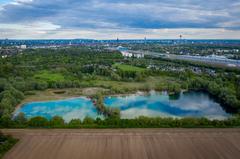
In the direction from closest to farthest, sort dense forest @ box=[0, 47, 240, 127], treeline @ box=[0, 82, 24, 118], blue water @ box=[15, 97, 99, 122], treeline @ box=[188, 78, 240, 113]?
treeline @ box=[0, 82, 24, 118]
blue water @ box=[15, 97, 99, 122]
treeline @ box=[188, 78, 240, 113]
dense forest @ box=[0, 47, 240, 127]

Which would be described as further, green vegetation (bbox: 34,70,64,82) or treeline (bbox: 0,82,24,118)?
green vegetation (bbox: 34,70,64,82)

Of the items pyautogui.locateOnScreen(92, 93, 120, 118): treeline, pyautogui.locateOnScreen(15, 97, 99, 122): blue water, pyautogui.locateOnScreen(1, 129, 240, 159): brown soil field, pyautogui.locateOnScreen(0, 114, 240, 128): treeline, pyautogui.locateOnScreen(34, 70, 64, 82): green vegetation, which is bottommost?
pyautogui.locateOnScreen(15, 97, 99, 122): blue water

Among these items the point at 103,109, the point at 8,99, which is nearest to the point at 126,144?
the point at 103,109

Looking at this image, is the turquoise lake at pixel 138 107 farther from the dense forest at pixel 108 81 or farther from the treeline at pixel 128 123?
the treeline at pixel 128 123

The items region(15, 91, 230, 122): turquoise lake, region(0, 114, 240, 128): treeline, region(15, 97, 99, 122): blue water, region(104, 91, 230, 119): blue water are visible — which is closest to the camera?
region(0, 114, 240, 128): treeline

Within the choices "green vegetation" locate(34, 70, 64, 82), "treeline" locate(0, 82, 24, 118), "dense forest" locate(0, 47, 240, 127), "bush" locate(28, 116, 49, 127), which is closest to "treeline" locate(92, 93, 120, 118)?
"dense forest" locate(0, 47, 240, 127)

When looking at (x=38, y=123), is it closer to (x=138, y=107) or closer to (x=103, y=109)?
(x=103, y=109)

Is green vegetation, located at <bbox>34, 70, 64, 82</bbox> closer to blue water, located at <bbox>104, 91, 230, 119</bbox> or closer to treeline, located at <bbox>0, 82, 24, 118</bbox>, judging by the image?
treeline, located at <bbox>0, 82, 24, 118</bbox>
